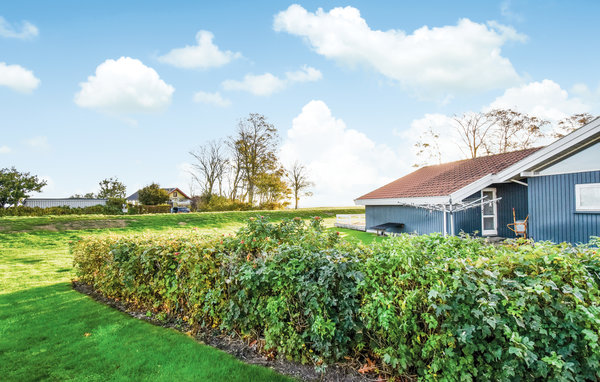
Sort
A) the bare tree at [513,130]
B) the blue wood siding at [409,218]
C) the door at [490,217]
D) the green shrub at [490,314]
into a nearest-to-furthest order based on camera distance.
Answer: the green shrub at [490,314] < the door at [490,217] < the blue wood siding at [409,218] < the bare tree at [513,130]

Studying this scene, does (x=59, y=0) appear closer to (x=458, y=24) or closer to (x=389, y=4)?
(x=389, y=4)

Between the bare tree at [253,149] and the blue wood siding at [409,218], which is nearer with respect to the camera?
the blue wood siding at [409,218]

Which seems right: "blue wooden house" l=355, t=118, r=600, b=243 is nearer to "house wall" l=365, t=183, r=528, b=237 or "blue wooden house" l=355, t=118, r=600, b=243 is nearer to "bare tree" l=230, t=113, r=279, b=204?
"house wall" l=365, t=183, r=528, b=237

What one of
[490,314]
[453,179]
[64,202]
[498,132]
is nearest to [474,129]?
[498,132]

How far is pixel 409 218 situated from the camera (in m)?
16.0

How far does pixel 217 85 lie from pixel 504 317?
14.1 m

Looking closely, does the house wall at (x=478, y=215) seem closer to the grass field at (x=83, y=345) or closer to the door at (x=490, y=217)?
the door at (x=490, y=217)

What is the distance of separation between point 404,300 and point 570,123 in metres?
36.4

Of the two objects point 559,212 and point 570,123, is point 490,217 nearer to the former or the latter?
point 559,212

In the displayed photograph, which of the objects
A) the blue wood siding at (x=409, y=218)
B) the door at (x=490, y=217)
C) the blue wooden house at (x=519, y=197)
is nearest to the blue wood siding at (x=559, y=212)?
the blue wooden house at (x=519, y=197)

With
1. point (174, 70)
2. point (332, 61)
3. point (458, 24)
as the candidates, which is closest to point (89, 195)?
point (174, 70)

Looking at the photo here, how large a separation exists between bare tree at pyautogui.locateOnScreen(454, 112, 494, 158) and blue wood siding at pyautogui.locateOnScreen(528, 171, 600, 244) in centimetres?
2222

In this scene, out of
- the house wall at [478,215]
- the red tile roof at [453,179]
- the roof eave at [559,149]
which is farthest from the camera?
the red tile roof at [453,179]

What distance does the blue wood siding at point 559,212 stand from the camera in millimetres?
9555
